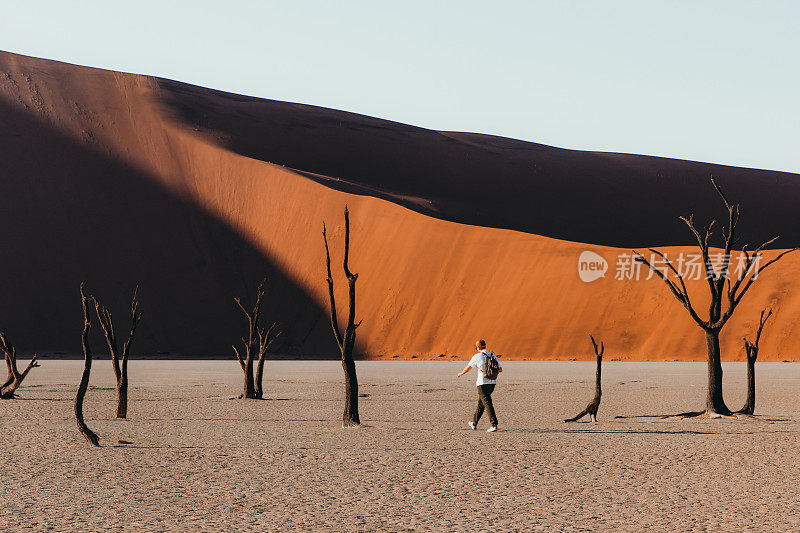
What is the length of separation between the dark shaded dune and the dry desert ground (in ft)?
188

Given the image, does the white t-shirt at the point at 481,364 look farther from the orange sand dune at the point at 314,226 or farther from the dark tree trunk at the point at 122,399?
the orange sand dune at the point at 314,226

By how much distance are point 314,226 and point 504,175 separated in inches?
1322

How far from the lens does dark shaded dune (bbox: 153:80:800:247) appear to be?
8338cm

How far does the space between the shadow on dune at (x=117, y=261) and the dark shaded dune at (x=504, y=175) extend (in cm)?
1448

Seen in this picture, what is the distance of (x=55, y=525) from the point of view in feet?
25.8

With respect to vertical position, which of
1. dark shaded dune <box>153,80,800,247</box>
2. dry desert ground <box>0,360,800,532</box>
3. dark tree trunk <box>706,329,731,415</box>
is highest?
dark shaded dune <box>153,80,800,247</box>

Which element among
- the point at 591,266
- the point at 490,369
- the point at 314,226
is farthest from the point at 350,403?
the point at 314,226

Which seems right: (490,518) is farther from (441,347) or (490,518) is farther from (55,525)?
(441,347)

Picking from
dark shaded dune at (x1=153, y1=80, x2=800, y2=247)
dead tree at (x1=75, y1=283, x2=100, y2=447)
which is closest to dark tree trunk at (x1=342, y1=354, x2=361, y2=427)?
dead tree at (x1=75, y1=283, x2=100, y2=447)

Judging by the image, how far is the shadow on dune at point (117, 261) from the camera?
59.0 m

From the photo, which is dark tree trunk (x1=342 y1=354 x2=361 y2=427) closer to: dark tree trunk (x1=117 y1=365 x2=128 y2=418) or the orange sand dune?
dark tree trunk (x1=117 y1=365 x2=128 y2=418)

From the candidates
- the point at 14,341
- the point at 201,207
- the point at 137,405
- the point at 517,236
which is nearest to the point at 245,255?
the point at 201,207

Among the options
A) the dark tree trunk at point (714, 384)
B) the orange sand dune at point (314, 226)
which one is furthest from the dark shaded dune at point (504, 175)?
the dark tree trunk at point (714, 384)

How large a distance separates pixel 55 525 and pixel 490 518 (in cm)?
370
